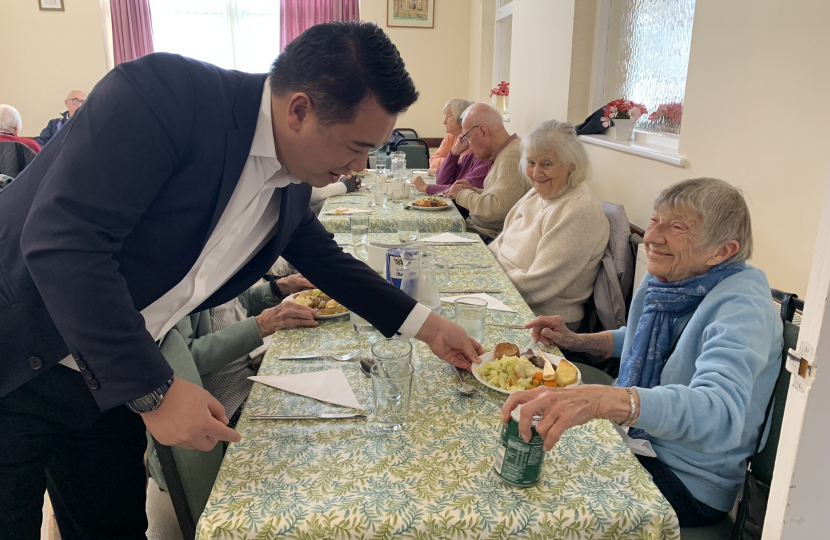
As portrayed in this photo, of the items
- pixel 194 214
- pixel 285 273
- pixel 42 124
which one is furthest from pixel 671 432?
Answer: pixel 42 124

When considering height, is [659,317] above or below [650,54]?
below

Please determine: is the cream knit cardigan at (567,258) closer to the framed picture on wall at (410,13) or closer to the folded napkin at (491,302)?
the folded napkin at (491,302)

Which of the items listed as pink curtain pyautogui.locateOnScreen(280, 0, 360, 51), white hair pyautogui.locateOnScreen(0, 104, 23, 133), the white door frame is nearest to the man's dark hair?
the white door frame

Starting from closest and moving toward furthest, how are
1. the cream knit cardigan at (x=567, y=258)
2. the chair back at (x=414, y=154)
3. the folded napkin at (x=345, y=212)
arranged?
1. the cream knit cardigan at (x=567, y=258)
2. the folded napkin at (x=345, y=212)
3. the chair back at (x=414, y=154)

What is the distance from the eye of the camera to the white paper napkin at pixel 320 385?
1099mm

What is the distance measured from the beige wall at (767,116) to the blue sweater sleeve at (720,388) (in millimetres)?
647

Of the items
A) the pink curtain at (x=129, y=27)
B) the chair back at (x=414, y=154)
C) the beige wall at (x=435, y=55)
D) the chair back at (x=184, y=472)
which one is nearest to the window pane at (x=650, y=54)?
the chair back at (x=184, y=472)

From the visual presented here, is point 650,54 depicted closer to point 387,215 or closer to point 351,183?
point 387,215

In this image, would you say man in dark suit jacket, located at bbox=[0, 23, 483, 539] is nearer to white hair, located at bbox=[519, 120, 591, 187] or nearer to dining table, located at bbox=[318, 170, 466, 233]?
white hair, located at bbox=[519, 120, 591, 187]

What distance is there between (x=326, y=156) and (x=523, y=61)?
13.6 feet

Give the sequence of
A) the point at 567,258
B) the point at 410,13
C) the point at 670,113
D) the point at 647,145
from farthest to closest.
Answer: the point at 410,13 < the point at 647,145 < the point at 670,113 < the point at 567,258

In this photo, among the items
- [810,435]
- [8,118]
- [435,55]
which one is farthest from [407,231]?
[435,55]

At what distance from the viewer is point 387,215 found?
298cm

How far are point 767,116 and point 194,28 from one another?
23.2 feet
